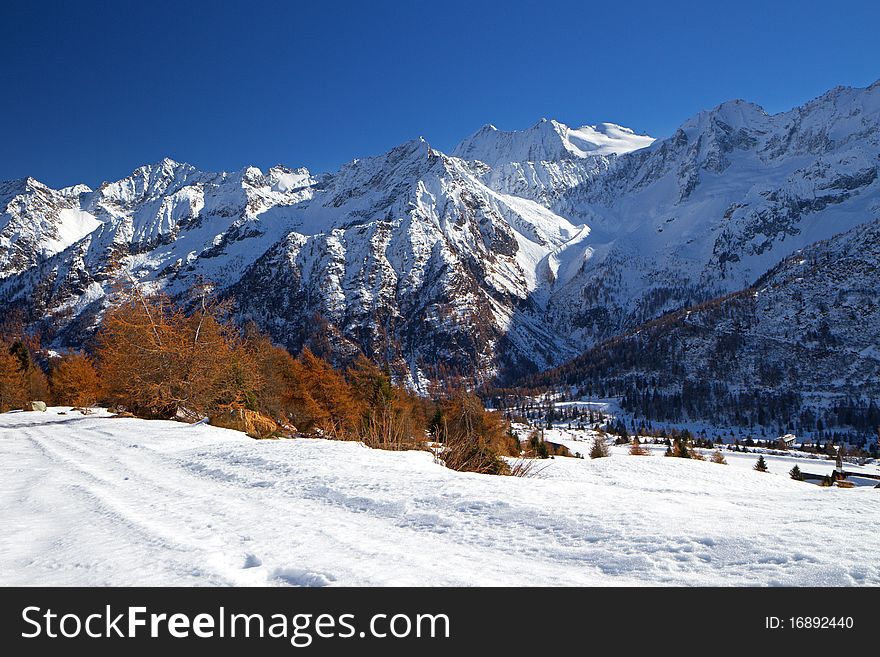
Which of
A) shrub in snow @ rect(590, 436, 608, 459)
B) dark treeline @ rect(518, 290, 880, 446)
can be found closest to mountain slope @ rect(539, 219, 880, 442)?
dark treeline @ rect(518, 290, 880, 446)

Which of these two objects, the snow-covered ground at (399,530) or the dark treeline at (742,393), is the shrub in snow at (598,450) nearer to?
the snow-covered ground at (399,530)

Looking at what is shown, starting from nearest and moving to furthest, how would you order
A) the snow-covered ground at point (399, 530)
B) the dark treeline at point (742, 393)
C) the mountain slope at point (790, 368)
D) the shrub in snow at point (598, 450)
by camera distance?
the snow-covered ground at point (399, 530) → the shrub in snow at point (598, 450) → the dark treeline at point (742, 393) → the mountain slope at point (790, 368)

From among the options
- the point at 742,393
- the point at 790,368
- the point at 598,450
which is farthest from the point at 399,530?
the point at 790,368

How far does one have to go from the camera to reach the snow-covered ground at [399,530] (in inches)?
101

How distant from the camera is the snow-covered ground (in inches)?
101

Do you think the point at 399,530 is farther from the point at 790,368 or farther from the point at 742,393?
the point at 790,368

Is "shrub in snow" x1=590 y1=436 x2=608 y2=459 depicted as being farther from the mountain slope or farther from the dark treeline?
the mountain slope

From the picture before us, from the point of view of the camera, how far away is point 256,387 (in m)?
18.1

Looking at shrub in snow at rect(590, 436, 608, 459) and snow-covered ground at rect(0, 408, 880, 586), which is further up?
snow-covered ground at rect(0, 408, 880, 586)

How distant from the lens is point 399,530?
3414 mm

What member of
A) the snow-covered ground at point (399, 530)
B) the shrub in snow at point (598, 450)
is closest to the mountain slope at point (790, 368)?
the shrub in snow at point (598, 450)

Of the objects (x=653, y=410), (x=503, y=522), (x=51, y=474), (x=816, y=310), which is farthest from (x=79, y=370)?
(x=816, y=310)
